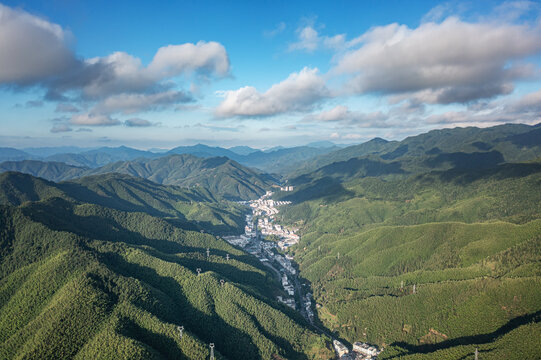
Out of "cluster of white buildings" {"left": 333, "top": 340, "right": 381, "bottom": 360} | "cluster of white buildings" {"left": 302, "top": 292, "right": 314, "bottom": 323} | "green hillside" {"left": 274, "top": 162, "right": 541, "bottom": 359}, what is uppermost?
"green hillside" {"left": 274, "top": 162, "right": 541, "bottom": 359}

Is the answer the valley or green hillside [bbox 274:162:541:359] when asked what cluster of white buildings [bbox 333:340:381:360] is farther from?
green hillside [bbox 274:162:541:359]

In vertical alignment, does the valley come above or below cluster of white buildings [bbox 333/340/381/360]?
above

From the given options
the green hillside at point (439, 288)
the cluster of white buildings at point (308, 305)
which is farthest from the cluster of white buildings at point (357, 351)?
the cluster of white buildings at point (308, 305)

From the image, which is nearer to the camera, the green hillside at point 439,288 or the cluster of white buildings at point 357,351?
the green hillside at point 439,288

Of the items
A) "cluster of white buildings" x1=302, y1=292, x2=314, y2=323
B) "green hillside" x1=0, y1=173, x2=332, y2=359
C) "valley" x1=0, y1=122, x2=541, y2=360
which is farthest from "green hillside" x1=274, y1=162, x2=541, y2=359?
"green hillside" x1=0, y1=173, x2=332, y2=359

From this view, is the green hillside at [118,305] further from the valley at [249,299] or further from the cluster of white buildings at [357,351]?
the cluster of white buildings at [357,351]

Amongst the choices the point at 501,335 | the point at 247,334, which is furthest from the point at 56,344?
the point at 501,335

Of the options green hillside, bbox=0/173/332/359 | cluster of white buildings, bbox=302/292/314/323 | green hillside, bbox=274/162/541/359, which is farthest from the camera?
cluster of white buildings, bbox=302/292/314/323

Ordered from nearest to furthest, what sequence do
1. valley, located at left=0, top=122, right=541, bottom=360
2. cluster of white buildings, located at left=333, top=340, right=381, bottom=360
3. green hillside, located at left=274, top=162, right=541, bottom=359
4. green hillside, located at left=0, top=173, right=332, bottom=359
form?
1. green hillside, located at left=0, top=173, right=332, bottom=359
2. valley, located at left=0, top=122, right=541, bottom=360
3. green hillside, located at left=274, top=162, right=541, bottom=359
4. cluster of white buildings, located at left=333, top=340, right=381, bottom=360
